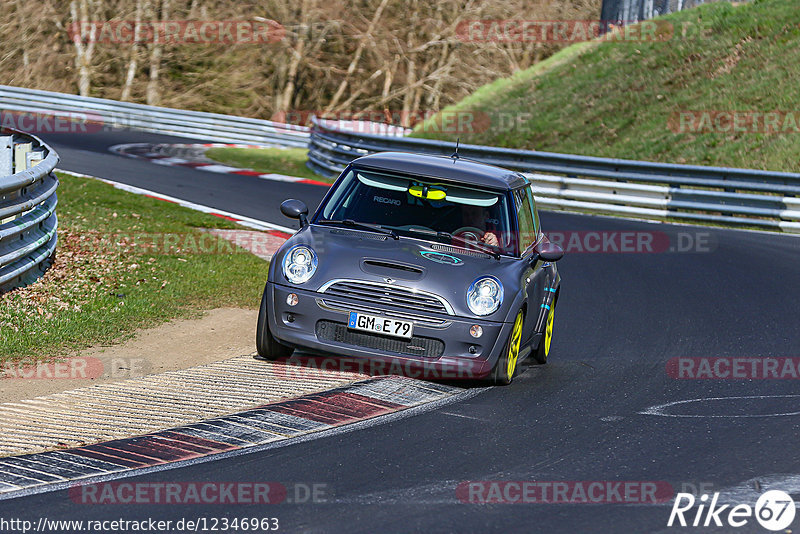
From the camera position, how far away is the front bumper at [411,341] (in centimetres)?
773

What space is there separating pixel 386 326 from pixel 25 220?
4.62 metres

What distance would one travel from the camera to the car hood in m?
7.80

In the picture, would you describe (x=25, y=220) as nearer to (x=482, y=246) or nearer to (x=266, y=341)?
(x=266, y=341)

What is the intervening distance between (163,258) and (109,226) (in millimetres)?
1934

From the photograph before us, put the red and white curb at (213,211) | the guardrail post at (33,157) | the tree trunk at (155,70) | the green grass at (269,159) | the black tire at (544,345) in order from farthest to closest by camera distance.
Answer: the tree trunk at (155,70)
the green grass at (269,159)
the red and white curb at (213,211)
the guardrail post at (33,157)
the black tire at (544,345)

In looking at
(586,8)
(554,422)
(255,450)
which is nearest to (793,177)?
(554,422)

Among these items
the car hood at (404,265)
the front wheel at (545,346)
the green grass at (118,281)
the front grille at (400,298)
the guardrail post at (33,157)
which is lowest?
the green grass at (118,281)

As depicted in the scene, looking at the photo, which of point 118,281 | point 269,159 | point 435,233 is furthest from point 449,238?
point 269,159

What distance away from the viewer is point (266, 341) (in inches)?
324

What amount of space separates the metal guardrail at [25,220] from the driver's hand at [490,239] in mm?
4297

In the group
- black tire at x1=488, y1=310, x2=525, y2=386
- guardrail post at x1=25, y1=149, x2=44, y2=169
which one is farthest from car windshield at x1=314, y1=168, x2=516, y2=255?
guardrail post at x1=25, y1=149, x2=44, y2=169

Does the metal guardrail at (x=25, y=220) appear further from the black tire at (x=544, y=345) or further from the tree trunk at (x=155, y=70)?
the tree trunk at (x=155, y=70)

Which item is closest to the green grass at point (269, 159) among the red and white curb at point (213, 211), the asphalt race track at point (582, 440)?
the red and white curb at point (213, 211)

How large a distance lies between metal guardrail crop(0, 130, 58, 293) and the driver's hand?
430 centimetres
